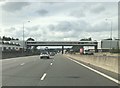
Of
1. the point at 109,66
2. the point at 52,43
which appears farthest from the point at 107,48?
the point at 109,66

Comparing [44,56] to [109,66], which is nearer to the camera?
[109,66]

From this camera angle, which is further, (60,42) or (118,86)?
(60,42)

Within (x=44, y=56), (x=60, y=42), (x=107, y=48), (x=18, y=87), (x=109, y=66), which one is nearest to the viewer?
(x=18, y=87)

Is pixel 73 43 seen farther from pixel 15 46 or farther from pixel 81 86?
pixel 81 86

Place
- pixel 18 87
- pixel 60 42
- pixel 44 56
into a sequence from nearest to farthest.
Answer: pixel 18 87 < pixel 44 56 < pixel 60 42

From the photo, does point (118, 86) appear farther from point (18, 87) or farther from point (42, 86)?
point (18, 87)

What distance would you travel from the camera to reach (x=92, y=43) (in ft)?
529

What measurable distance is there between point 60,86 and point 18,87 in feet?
6.15

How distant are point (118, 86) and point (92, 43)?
149 m

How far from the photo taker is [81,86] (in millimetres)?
13461

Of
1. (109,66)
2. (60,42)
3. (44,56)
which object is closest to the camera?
(109,66)

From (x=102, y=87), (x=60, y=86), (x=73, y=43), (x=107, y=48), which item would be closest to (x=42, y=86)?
(x=60, y=86)

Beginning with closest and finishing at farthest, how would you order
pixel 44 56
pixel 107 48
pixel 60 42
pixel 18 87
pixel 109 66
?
1. pixel 18 87
2. pixel 109 66
3. pixel 44 56
4. pixel 107 48
5. pixel 60 42

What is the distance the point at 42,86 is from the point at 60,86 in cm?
82
